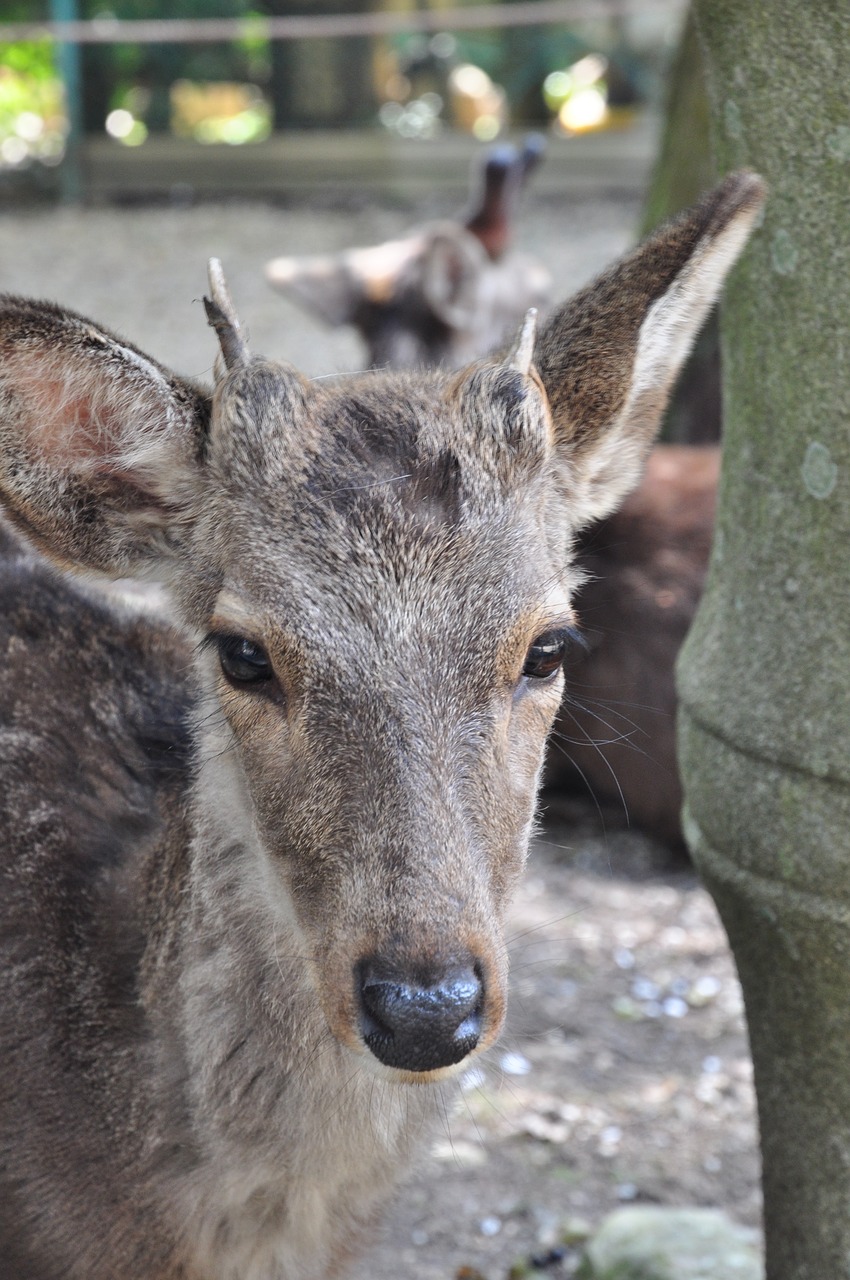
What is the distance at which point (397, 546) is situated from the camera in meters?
2.56

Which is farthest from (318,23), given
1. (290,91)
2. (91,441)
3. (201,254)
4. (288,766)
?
(288,766)

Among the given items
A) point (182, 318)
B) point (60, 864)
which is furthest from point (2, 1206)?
point (182, 318)

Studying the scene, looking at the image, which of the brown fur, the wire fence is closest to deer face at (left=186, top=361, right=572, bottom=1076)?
the brown fur

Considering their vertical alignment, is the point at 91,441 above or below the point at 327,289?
above

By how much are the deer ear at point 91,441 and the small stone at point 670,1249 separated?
2074 mm

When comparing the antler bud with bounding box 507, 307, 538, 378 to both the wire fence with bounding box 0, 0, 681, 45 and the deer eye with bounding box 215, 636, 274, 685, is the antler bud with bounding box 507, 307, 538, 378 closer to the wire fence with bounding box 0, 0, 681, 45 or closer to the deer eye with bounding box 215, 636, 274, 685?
the deer eye with bounding box 215, 636, 274, 685

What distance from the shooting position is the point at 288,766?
2.57 m

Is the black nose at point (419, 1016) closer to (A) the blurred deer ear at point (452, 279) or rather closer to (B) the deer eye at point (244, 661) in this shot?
(B) the deer eye at point (244, 661)

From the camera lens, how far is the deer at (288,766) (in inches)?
96.8

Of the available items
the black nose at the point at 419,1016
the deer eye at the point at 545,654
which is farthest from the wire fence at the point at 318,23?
the black nose at the point at 419,1016

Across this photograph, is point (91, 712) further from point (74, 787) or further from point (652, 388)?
point (652, 388)

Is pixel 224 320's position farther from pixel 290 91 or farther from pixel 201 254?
pixel 290 91

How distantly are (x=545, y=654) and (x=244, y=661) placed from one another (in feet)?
1.74

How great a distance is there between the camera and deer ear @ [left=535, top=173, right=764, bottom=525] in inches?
110
